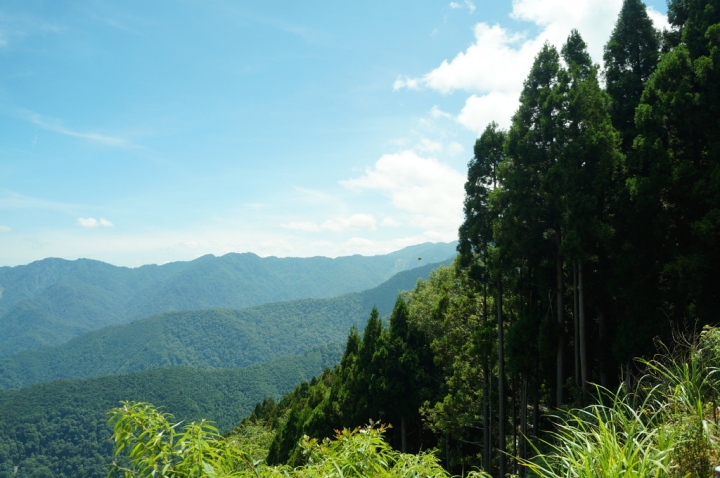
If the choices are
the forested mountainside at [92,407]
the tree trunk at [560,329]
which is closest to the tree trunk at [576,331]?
the tree trunk at [560,329]

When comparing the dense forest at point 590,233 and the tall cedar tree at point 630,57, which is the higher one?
the tall cedar tree at point 630,57

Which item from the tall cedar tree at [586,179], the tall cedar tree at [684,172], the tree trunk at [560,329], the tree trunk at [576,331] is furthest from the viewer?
the tree trunk at [560,329]

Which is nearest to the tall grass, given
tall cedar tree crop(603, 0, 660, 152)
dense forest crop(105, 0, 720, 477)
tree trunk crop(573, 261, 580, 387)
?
dense forest crop(105, 0, 720, 477)

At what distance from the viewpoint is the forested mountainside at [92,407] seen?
10056cm

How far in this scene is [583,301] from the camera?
1045 cm

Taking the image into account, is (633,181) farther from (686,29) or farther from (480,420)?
(480,420)

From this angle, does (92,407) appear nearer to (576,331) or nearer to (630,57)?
(576,331)

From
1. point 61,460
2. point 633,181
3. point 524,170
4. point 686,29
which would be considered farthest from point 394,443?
point 61,460

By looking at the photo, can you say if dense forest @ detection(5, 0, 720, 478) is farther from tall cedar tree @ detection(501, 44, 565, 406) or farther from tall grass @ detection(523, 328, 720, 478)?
tall grass @ detection(523, 328, 720, 478)

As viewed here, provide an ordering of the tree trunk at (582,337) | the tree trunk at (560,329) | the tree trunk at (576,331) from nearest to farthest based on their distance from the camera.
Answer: the tree trunk at (582,337)
the tree trunk at (576,331)
the tree trunk at (560,329)

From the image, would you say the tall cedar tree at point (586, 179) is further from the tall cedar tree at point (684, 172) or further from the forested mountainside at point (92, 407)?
the forested mountainside at point (92, 407)

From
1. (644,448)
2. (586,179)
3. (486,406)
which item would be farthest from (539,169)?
(644,448)

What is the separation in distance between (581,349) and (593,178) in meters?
4.11

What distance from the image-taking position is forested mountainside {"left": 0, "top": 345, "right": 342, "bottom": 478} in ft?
330
